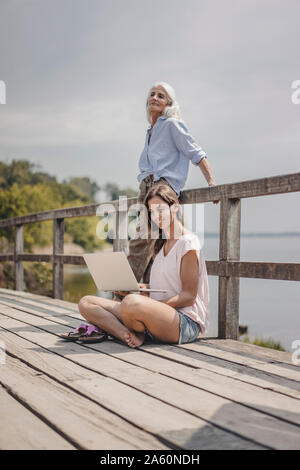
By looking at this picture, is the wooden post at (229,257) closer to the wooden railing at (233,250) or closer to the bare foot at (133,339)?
the wooden railing at (233,250)

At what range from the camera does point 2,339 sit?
316cm

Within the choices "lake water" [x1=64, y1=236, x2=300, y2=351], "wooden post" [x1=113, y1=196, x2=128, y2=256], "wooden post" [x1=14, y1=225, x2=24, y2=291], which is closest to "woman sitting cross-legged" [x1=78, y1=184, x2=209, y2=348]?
"wooden post" [x1=113, y1=196, x2=128, y2=256]

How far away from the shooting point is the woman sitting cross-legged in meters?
2.89

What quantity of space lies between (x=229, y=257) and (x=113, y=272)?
2.41 ft

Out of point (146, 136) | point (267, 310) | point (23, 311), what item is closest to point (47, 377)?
point (146, 136)

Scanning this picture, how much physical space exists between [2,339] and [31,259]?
3445 mm

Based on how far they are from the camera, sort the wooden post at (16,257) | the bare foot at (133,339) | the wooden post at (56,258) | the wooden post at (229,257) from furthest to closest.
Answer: the wooden post at (16,257)
the wooden post at (56,258)
the wooden post at (229,257)
the bare foot at (133,339)

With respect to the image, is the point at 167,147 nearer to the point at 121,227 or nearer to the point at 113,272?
the point at 113,272

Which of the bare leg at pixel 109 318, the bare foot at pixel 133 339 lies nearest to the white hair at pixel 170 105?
the bare leg at pixel 109 318

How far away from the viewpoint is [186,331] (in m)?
3.03

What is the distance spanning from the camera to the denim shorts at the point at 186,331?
2.99 meters

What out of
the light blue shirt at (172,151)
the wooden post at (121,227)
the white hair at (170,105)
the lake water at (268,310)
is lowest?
the lake water at (268,310)

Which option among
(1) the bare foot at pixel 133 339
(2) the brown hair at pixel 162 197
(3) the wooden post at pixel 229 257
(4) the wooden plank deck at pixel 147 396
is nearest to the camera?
(4) the wooden plank deck at pixel 147 396
